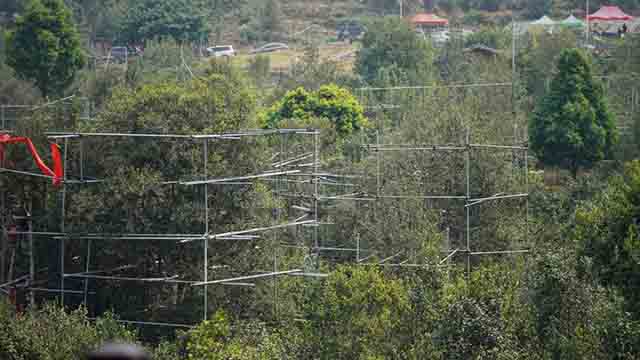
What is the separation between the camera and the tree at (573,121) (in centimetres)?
2814

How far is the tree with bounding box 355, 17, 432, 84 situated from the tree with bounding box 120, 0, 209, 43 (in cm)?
877

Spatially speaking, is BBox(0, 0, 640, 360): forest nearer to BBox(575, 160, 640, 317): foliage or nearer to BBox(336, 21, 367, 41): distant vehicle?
BBox(575, 160, 640, 317): foliage

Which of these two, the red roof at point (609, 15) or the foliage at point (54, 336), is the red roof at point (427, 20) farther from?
the foliage at point (54, 336)

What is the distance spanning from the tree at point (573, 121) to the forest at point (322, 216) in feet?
0.16

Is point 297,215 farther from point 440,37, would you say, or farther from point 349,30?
point 349,30

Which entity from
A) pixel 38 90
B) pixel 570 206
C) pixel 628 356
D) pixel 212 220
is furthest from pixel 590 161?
pixel 38 90

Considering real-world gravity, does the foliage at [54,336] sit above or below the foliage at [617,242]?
below

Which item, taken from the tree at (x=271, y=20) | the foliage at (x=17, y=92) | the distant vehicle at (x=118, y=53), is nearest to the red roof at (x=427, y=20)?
the tree at (x=271, y=20)

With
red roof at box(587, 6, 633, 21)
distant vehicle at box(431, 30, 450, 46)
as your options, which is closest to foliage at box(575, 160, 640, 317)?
distant vehicle at box(431, 30, 450, 46)

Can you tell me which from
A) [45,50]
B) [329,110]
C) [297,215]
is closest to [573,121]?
[297,215]

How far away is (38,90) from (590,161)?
17.5 metres

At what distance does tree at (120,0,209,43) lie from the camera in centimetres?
4838

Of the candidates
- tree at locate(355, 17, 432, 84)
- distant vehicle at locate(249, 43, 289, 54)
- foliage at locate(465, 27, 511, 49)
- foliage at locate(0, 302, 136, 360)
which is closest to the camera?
foliage at locate(0, 302, 136, 360)

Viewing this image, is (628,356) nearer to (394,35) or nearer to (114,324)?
(114,324)
